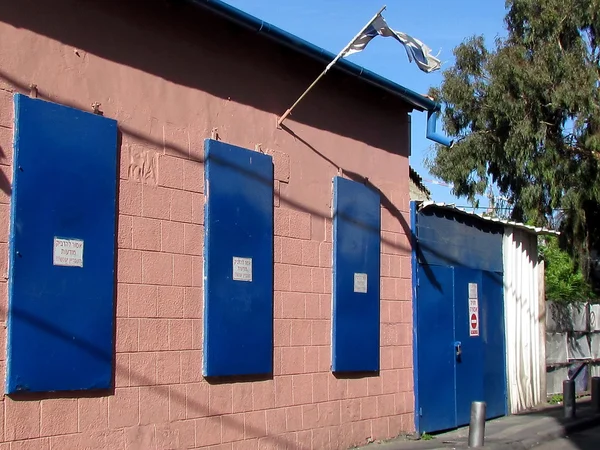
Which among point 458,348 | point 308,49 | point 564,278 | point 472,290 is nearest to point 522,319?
point 472,290

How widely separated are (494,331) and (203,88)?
25.6 ft

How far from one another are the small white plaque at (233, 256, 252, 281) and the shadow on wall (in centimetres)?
183

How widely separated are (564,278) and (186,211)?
19506 millimetres

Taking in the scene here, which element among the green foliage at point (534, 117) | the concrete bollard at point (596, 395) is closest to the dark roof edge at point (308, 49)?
the concrete bollard at point (596, 395)

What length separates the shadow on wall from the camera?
7.74m

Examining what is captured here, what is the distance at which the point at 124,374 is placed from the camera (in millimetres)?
7887

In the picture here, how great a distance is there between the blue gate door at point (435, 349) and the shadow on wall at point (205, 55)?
2.42m

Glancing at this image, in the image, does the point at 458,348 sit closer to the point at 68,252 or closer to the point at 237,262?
the point at 237,262

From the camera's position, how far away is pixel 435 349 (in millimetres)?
12883

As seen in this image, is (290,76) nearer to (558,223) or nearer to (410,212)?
(410,212)

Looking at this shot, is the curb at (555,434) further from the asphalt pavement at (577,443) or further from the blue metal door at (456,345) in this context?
the blue metal door at (456,345)

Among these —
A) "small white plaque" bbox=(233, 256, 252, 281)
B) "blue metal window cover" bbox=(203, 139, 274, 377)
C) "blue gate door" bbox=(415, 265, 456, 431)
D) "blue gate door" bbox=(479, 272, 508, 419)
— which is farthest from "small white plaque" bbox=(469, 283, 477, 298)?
"small white plaque" bbox=(233, 256, 252, 281)

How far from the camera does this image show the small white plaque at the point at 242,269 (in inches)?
362

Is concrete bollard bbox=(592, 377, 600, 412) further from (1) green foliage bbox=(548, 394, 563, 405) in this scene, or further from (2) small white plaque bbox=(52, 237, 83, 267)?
(2) small white plaque bbox=(52, 237, 83, 267)
